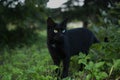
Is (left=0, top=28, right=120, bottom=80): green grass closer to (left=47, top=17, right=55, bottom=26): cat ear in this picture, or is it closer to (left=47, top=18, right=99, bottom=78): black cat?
(left=47, top=18, right=99, bottom=78): black cat

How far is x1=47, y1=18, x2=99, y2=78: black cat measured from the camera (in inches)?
196

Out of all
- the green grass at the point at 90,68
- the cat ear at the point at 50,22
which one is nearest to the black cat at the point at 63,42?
the cat ear at the point at 50,22

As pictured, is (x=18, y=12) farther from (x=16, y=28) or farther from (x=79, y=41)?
(x=79, y=41)

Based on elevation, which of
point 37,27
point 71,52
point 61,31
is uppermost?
point 61,31

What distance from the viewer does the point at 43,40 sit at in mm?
10344

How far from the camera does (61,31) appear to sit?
503 cm

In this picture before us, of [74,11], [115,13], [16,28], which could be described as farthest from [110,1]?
[16,28]

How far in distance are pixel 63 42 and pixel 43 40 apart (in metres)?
5.24

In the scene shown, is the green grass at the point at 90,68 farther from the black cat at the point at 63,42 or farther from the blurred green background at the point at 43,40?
the black cat at the point at 63,42

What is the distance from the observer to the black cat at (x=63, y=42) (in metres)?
4.99

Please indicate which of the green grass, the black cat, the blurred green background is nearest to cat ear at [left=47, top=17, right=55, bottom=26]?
the black cat

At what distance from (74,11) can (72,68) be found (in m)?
2.70

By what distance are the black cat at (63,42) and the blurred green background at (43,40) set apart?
0.54 ft

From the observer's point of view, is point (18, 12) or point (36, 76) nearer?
point (36, 76)
